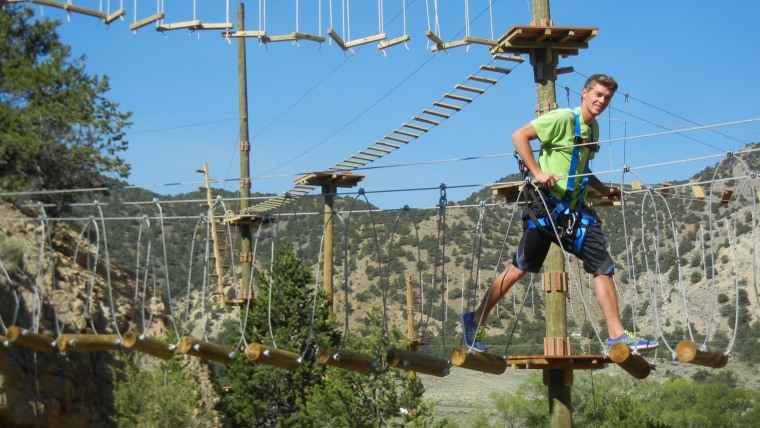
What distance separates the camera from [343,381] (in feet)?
67.5

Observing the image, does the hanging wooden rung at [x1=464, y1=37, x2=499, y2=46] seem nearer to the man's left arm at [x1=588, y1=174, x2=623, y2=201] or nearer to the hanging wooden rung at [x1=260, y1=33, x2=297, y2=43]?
the hanging wooden rung at [x1=260, y1=33, x2=297, y2=43]

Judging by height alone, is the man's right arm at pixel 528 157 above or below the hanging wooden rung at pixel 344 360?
above

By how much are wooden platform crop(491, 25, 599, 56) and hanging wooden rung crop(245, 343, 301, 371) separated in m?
5.57

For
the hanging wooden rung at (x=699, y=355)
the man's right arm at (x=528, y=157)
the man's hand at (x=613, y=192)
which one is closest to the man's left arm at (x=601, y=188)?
the man's hand at (x=613, y=192)

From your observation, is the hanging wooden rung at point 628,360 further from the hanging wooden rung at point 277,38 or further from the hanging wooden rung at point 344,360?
the hanging wooden rung at point 277,38

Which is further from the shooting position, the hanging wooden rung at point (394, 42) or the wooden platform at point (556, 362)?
the hanging wooden rung at point (394, 42)

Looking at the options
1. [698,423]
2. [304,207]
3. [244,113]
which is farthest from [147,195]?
[698,423]

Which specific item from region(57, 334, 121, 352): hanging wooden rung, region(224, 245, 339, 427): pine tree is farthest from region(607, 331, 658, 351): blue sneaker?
region(224, 245, 339, 427): pine tree

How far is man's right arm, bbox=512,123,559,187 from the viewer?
676 centimetres

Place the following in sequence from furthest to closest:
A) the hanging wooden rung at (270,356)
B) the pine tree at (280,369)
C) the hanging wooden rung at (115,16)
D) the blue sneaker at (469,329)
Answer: the pine tree at (280,369) → the hanging wooden rung at (115,16) → the hanging wooden rung at (270,356) → the blue sneaker at (469,329)

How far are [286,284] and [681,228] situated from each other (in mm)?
20096

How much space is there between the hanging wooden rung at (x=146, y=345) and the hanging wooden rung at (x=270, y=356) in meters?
0.95

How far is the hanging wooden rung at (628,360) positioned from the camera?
6.84 m

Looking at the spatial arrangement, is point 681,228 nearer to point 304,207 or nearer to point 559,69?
point 304,207
